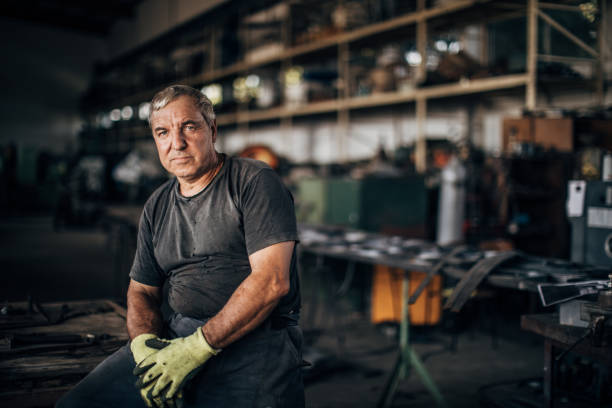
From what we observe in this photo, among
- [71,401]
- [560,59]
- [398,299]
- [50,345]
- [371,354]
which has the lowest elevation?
[371,354]

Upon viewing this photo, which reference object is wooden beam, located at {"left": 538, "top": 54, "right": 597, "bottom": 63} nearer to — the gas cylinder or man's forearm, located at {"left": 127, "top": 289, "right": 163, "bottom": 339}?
the gas cylinder

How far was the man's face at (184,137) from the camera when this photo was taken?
1.92 metres

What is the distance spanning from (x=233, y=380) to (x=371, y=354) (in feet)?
9.12

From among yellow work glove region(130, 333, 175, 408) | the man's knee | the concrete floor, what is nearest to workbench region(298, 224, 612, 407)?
the concrete floor

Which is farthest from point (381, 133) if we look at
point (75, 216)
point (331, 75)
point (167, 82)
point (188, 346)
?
point (188, 346)

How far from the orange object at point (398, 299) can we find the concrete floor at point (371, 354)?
136 mm

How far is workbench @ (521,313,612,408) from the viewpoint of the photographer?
1679mm

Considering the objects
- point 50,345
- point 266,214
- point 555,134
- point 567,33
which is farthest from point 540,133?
point 50,345

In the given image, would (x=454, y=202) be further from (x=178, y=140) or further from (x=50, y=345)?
(x=50, y=345)

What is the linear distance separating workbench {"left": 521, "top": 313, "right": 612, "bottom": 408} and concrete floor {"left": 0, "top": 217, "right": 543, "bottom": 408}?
4.93 ft

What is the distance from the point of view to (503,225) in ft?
16.6

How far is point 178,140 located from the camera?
1.91m

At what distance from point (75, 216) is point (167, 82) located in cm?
416

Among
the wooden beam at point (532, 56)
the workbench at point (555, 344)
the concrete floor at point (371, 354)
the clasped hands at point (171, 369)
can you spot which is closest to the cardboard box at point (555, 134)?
the wooden beam at point (532, 56)
